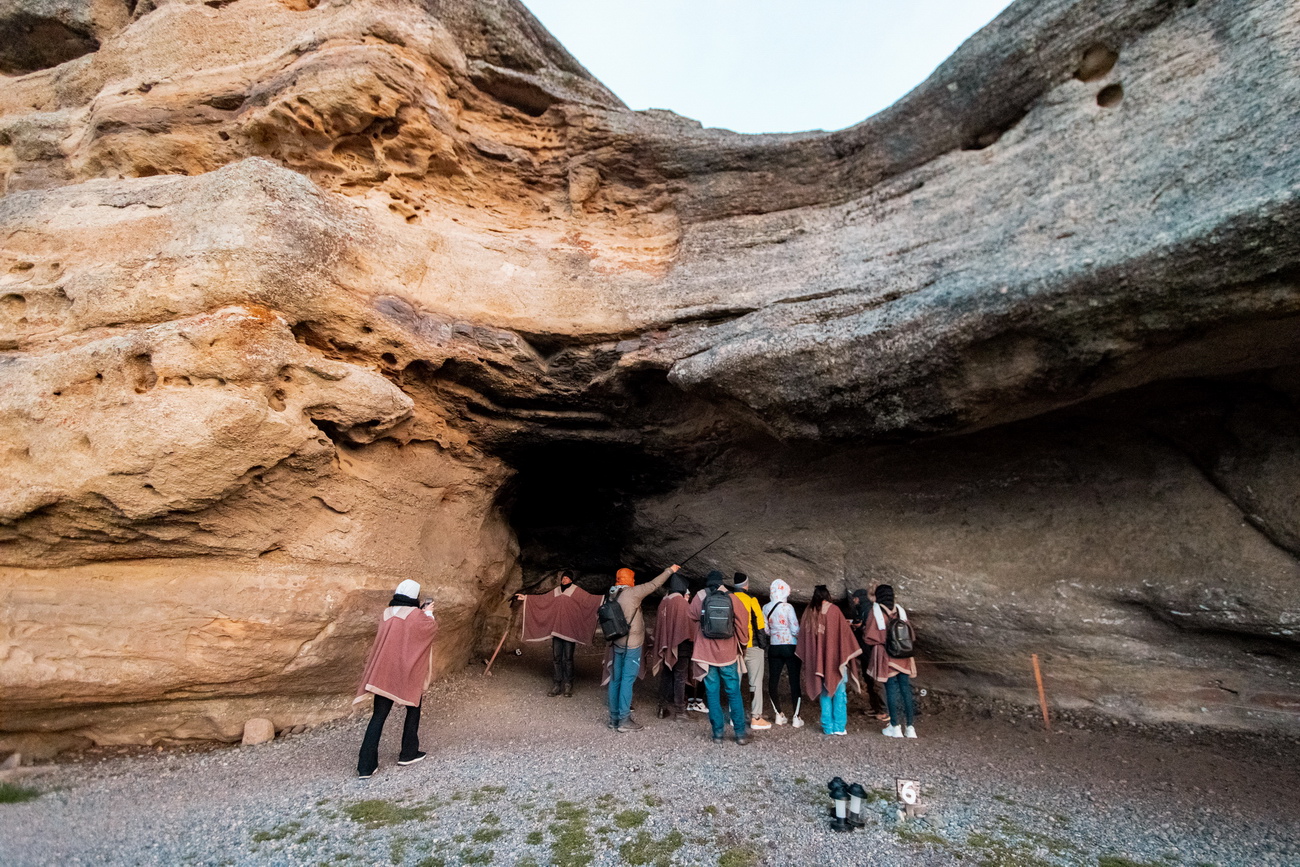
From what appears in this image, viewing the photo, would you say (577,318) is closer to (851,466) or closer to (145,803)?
(851,466)

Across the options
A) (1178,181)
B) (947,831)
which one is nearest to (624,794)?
(947,831)

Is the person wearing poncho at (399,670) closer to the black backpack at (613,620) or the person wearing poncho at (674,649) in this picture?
the black backpack at (613,620)

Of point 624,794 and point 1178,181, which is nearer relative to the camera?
point 624,794

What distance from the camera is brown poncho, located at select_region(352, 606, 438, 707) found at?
15.5ft

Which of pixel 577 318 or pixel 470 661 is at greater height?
pixel 577 318

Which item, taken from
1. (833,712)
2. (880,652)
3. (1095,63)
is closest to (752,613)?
(833,712)

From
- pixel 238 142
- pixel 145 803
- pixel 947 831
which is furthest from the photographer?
pixel 238 142

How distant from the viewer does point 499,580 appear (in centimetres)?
927

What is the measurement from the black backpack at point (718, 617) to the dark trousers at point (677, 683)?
3.60 feet

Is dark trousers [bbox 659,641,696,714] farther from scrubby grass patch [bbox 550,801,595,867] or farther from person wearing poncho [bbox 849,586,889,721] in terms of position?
scrubby grass patch [bbox 550,801,595,867]

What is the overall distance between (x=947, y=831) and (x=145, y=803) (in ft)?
16.7

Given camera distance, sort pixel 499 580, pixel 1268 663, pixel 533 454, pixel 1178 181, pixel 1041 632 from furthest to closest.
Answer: pixel 499 580 → pixel 533 454 → pixel 1041 632 → pixel 1268 663 → pixel 1178 181

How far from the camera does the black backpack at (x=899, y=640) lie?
18.5 ft

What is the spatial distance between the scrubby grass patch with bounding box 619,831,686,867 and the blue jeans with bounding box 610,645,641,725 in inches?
93.5
